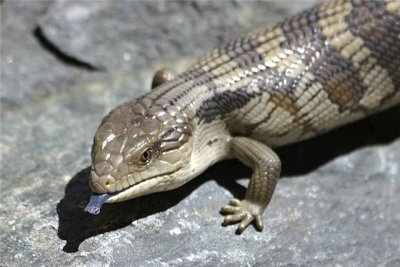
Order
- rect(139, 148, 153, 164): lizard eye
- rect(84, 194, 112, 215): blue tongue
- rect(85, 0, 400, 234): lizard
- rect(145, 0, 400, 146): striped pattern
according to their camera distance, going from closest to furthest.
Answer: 1. rect(84, 194, 112, 215): blue tongue
2. rect(139, 148, 153, 164): lizard eye
3. rect(85, 0, 400, 234): lizard
4. rect(145, 0, 400, 146): striped pattern

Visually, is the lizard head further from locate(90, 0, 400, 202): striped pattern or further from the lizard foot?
the lizard foot

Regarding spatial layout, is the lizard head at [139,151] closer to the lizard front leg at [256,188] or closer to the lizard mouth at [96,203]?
the lizard mouth at [96,203]

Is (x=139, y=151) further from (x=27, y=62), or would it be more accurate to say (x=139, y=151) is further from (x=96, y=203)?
(x=27, y=62)

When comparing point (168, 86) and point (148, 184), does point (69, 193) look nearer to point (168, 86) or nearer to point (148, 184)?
point (148, 184)

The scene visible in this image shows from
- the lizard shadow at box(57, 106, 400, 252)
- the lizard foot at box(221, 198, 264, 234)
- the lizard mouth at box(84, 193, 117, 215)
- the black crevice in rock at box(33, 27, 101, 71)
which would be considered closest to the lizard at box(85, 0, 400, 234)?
the lizard foot at box(221, 198, 264, 234)

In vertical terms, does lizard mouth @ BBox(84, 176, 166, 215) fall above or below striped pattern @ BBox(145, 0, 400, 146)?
below

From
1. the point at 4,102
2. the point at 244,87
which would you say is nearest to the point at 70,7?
the point at 4,102

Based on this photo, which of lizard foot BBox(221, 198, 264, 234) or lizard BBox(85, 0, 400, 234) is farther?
lizard foot BBox(221, 198, 264, 234)
